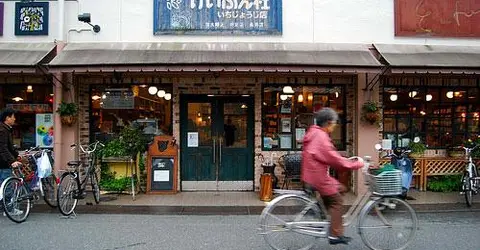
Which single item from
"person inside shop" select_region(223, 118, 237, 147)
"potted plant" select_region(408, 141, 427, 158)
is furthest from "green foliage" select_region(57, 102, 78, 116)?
"potted plant" select_region(408, 141, 427, 158)

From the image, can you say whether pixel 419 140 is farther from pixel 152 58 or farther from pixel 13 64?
pixel 13 64

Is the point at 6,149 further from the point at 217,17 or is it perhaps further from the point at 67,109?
the point at 217,17

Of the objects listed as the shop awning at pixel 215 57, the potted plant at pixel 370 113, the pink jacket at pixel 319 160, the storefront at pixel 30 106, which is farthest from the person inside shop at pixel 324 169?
the storefront at pixel 30 106

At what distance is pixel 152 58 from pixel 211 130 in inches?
A: 96.0

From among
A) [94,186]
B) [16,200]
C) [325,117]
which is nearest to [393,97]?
[325,117]

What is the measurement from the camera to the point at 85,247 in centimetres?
646

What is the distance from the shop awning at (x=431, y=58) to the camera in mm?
9461

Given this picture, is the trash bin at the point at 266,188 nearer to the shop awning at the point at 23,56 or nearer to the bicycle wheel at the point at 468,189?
the bicycle wheel at the point at 468,189

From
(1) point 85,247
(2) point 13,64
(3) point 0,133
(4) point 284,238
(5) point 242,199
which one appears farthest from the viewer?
(5) point 242,199

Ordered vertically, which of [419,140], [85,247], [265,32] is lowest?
[85,247]

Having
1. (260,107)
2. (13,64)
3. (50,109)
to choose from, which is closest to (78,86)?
(50,109)

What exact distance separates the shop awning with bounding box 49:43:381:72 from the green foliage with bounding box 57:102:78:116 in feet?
3.22

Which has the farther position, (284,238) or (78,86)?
(78,86)

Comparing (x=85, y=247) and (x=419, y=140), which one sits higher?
(x=419, y=140)
